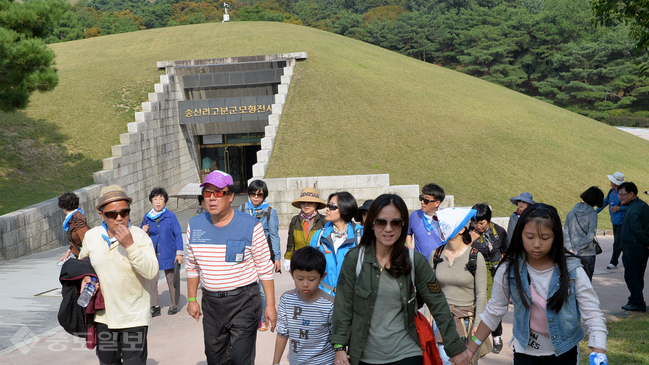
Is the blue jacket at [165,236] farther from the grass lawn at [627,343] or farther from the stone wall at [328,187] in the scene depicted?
the stone wall at [328,187]

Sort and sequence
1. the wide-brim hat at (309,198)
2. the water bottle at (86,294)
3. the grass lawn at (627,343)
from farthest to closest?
the wide-brim hat at (309,198) → the grass lawn at (627,343) → the water bottle at (86,294)

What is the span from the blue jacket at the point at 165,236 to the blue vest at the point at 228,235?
300cm

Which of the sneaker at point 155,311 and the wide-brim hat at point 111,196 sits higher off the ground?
the wide-brim hat at point 111,196

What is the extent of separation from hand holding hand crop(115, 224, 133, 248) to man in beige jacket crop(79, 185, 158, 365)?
4.8 inches

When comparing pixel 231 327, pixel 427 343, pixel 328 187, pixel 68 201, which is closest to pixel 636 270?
pixel 427 343

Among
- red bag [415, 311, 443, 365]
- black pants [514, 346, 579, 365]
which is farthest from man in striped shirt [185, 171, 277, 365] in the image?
black pants [514, 346, 579, 365]

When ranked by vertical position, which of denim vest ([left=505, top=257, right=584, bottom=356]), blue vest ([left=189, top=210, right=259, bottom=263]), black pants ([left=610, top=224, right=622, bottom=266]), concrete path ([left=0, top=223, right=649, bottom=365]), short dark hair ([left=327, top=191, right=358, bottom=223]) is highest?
short dark hair ([left=327, top=191, right=358, bottom=223])

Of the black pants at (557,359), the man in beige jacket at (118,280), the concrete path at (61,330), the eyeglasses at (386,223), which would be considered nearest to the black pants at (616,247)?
the concrete path at (61,330)

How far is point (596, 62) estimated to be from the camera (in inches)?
1754

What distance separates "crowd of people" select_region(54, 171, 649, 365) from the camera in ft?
9.58

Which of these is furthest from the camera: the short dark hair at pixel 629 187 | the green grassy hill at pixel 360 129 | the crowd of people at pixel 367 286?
the green grassy hill at pixel 360 129

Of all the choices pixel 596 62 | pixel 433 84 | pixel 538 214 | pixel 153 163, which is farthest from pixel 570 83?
pixel 538 214

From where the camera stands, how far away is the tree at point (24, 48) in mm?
10961

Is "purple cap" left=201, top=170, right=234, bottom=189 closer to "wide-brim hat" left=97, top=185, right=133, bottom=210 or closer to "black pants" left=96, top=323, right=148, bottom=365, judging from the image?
"wide-brim hat" left=97, top=185, right=133, bottom=210
